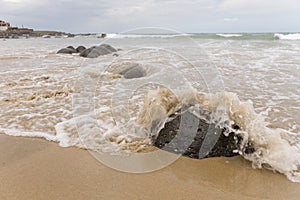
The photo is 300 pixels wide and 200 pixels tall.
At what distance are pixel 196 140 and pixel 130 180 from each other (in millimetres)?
942

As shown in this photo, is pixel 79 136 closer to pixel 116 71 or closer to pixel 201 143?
pixel 201 143

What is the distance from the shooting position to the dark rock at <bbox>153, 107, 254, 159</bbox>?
8.72ft

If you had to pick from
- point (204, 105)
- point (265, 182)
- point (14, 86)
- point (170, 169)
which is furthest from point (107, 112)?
point (14, 86)

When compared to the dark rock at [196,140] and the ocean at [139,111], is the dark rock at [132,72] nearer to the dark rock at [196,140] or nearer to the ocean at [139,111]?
the ocean at [139,111]

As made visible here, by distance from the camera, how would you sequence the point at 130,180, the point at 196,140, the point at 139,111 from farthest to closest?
the point at 139,111, the point at 196,140, the point at 130,180

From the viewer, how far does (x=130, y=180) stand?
2.25 meters

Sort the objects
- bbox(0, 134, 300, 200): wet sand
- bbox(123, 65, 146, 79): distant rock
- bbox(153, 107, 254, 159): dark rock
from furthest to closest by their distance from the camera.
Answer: bbox(123, 65, 146, 79): distant rock < bbox(153, 107, 254, 159): dark rock < bbox(0, 134, 300, 200): wet sand

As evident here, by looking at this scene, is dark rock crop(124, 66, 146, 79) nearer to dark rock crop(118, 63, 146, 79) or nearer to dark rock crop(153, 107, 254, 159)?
dark rock crop(118, 63, 146, 79)

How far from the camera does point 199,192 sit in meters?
2.08

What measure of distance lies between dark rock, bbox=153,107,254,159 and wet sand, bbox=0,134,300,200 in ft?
0.41

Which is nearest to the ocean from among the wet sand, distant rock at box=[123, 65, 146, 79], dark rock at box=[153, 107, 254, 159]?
dark rock at box=[153, 107, 254, 159]

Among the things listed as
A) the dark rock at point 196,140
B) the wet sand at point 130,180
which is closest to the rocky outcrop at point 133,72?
the dark rock at point 196,140

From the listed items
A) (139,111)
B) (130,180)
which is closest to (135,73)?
(139,111)

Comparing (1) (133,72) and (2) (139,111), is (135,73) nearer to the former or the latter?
(1) (133,72)
